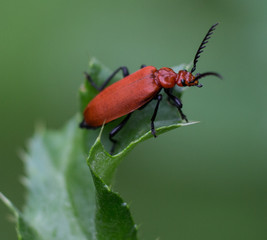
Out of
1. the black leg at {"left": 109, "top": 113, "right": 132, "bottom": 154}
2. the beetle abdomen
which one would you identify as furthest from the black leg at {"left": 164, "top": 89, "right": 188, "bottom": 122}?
the black leg at {"left": 109, "top": 113, "right": 132, "bottom": 154}

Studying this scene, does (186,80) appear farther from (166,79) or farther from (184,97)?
(184,97)

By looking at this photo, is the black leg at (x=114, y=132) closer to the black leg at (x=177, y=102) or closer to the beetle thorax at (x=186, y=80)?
the black leg at (x=177, y=102)

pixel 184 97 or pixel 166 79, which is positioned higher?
pixel 166 79

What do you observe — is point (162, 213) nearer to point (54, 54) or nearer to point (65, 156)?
point (65, 156)

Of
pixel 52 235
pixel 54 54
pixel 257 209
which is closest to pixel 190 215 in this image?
pixel 257 209

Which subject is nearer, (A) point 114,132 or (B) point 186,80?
(A) point 114,132

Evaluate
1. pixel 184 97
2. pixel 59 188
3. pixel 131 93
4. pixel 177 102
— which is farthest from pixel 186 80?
pixel 184 97
